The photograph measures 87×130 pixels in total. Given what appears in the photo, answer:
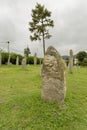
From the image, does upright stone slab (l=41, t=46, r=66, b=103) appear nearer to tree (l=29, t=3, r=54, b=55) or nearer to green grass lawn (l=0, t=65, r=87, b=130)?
green grass lawn (l=0, t=65, r=87, b=130)

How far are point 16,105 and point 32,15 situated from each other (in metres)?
25.2

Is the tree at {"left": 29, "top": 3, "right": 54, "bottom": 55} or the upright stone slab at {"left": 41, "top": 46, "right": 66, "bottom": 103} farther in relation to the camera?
the tree at {"left": 29, "top": 3, "right": 54, "bottom": 55}

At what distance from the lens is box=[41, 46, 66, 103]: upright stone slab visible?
7699 mm

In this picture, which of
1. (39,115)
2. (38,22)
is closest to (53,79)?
(39,115)

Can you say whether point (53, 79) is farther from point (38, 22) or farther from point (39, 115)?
point (38, 22)

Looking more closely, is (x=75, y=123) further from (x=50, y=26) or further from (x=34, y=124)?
(x=50, y=26)

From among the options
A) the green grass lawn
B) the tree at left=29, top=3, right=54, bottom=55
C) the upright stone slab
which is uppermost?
the tree at left=29, top=3, right=54, bottom=55

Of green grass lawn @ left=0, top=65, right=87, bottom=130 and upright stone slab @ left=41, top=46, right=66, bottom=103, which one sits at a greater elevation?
upright stone slab @ left=41, top=46, right=66, bottom=103

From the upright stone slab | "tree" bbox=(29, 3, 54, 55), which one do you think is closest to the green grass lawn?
the upright stone slab

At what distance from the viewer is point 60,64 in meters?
7.82

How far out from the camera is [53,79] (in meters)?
7.74

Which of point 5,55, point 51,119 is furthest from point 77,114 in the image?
point 5,55

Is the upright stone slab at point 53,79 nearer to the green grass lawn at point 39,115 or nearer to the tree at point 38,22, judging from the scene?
the green grass lawn at point 39,115

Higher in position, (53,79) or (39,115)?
(53,79)
